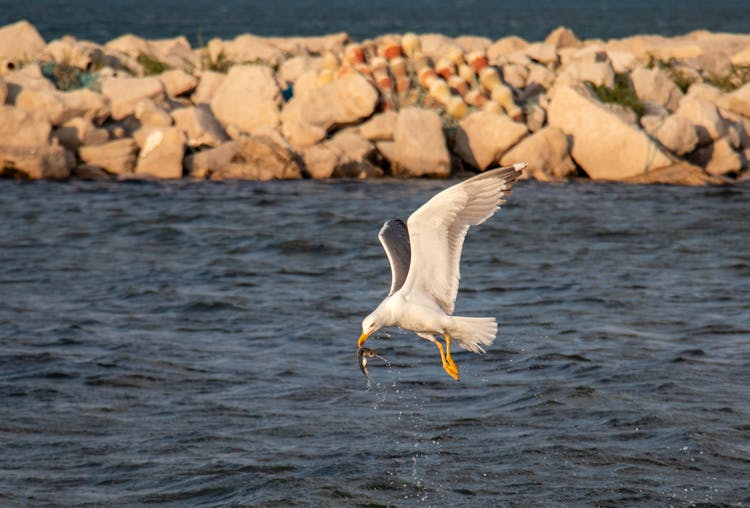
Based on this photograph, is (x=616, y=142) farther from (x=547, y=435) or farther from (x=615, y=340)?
(x=547, y=435)

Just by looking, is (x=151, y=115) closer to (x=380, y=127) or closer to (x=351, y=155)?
(x=351, y=155)

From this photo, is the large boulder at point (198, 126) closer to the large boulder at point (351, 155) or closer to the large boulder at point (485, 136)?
the large boulder at point (351, 155)

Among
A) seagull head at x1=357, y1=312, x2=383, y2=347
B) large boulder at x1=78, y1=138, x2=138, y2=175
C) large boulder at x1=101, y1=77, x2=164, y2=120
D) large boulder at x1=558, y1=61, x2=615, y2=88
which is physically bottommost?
large boulder at x1=78, y1=138, x2=138, y2=175

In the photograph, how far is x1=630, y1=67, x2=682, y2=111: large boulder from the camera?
73.5ft

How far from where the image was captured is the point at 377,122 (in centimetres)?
1978

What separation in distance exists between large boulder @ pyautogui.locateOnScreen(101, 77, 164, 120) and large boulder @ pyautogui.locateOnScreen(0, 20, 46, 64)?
392cm

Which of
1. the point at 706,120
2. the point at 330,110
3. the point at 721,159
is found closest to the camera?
the point at 706,120

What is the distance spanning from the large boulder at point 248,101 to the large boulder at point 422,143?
7.52 feet

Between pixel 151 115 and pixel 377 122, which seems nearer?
pixel 377 122

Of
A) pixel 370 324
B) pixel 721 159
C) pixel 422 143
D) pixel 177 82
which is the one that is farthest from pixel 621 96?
pixel 370 324

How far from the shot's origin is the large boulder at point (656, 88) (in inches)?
882

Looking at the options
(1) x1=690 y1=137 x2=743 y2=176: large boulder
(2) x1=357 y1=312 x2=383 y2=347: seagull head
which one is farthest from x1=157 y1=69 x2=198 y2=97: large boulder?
(2) x1=357 y1=312 x2=383 y2=347: seagull head

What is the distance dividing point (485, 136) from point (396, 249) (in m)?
10.1

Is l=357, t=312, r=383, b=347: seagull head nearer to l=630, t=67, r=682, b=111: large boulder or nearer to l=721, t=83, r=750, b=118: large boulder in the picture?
l=721, t=83, r=750, b=118: large boulder
